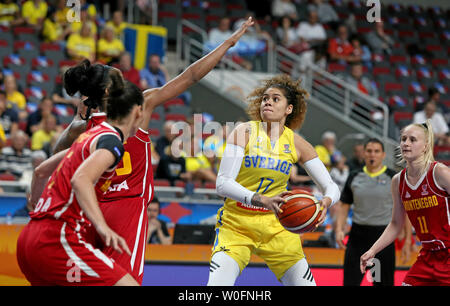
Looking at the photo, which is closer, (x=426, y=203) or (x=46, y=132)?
(x=426, y=203)

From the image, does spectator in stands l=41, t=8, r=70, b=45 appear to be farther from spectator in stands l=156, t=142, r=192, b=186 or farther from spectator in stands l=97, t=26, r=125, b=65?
spectator in stands l=156, t=142, r=192, b=186

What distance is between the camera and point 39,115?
9602mm

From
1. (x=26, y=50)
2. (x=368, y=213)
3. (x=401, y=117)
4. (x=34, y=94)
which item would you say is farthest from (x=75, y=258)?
(x=401, y=117)

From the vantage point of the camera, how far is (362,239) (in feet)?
21.3

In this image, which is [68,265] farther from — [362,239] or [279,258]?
[362,239]

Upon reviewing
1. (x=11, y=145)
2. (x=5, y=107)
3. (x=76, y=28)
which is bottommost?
(x=11, y=145)

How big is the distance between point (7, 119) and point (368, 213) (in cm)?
559

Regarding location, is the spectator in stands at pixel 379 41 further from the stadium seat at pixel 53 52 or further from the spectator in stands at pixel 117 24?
the stadium seat at pixel 53 52

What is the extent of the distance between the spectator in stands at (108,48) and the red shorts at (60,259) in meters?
8.62

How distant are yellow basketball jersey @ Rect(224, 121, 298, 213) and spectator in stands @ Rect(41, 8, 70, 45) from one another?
8.00 metres

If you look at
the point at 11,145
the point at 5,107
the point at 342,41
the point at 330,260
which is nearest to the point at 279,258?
the point at 330,260

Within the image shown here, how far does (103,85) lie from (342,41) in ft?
38.1

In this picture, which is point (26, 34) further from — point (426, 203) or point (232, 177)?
point (426, 203)

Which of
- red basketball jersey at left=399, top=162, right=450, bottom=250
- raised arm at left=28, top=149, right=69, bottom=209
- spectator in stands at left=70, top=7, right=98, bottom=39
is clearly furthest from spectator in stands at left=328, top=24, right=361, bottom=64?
raised arm at left=28, top=149, right=69, bottom=209
